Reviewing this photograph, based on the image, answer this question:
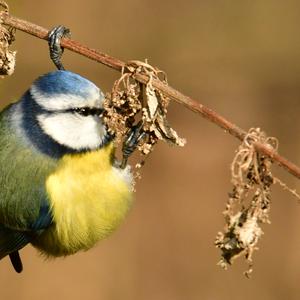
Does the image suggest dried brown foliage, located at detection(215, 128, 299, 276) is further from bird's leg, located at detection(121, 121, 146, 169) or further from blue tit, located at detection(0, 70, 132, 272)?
blue tit, located at detection(0, 70, 132, 272)

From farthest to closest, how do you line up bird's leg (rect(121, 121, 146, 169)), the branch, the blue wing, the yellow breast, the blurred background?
1. the blurred background
2. the blue wing
3. the yellow breast
4. bird's leg (rect(121, 121, 146, 169))
5. the branch

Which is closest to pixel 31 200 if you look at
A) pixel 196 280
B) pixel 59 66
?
pixel 59 66

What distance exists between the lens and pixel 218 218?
522cm

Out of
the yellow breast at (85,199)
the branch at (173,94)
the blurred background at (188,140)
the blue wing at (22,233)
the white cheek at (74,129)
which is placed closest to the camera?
the branch at (173,94)

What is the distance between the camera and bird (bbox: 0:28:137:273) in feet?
8.47

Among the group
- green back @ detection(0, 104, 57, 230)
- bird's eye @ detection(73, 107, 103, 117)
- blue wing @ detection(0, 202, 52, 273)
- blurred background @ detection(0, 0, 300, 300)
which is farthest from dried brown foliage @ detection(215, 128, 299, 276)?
blurred background @ detection(0, 0, 300, 300)

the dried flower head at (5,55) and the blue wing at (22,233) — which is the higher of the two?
the dried flower head at (5,55)

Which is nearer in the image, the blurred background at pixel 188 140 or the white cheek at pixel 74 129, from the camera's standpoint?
the white cheek at pixel 74 129

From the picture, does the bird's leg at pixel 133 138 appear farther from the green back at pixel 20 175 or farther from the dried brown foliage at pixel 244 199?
the dried brown foliage at pixel 244 199

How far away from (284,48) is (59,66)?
3.08 m

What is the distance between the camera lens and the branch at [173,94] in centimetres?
214

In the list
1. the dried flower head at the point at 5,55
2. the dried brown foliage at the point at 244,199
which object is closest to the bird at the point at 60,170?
the dried flower head at the point at 5,55

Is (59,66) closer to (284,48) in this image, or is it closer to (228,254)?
(228,254)

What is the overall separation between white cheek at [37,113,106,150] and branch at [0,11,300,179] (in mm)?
246
